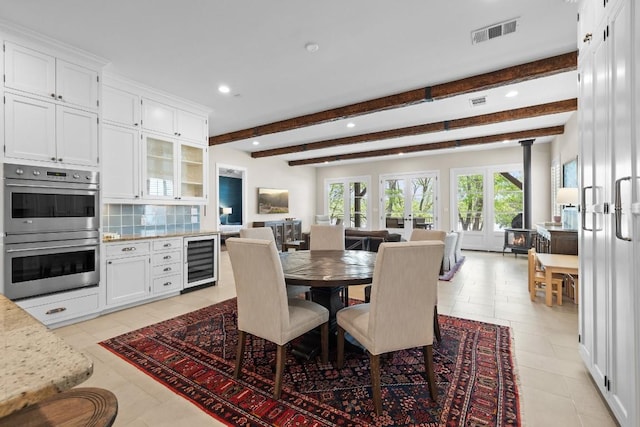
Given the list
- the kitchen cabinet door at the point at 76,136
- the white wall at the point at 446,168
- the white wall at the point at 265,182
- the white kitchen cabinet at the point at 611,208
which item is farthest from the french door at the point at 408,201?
the kitchen cabinet door at the point at 76,136

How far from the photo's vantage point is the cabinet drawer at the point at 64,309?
2814 mm

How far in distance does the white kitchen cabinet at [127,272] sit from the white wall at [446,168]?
7.25 meters

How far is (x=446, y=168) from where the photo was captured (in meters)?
8.53

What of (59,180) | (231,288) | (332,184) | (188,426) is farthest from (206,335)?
(332,184)

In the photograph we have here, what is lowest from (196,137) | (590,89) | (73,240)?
(73,240)

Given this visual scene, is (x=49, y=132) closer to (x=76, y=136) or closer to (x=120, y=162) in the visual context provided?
(x=76, y=136)

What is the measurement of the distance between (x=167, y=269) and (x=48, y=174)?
5.36ft

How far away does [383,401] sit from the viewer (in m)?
1.85

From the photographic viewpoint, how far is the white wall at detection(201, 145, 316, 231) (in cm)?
723

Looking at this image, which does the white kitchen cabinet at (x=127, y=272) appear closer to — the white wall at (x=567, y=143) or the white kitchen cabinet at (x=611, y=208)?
the white kitchen cabinet at (x=611, y=208)

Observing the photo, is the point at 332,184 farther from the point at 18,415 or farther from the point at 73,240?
the point at 18,415

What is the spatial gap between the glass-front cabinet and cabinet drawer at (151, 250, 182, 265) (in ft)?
2.55

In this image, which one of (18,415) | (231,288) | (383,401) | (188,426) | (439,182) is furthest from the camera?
(439,182)

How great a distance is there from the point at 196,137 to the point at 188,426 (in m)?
3.92
